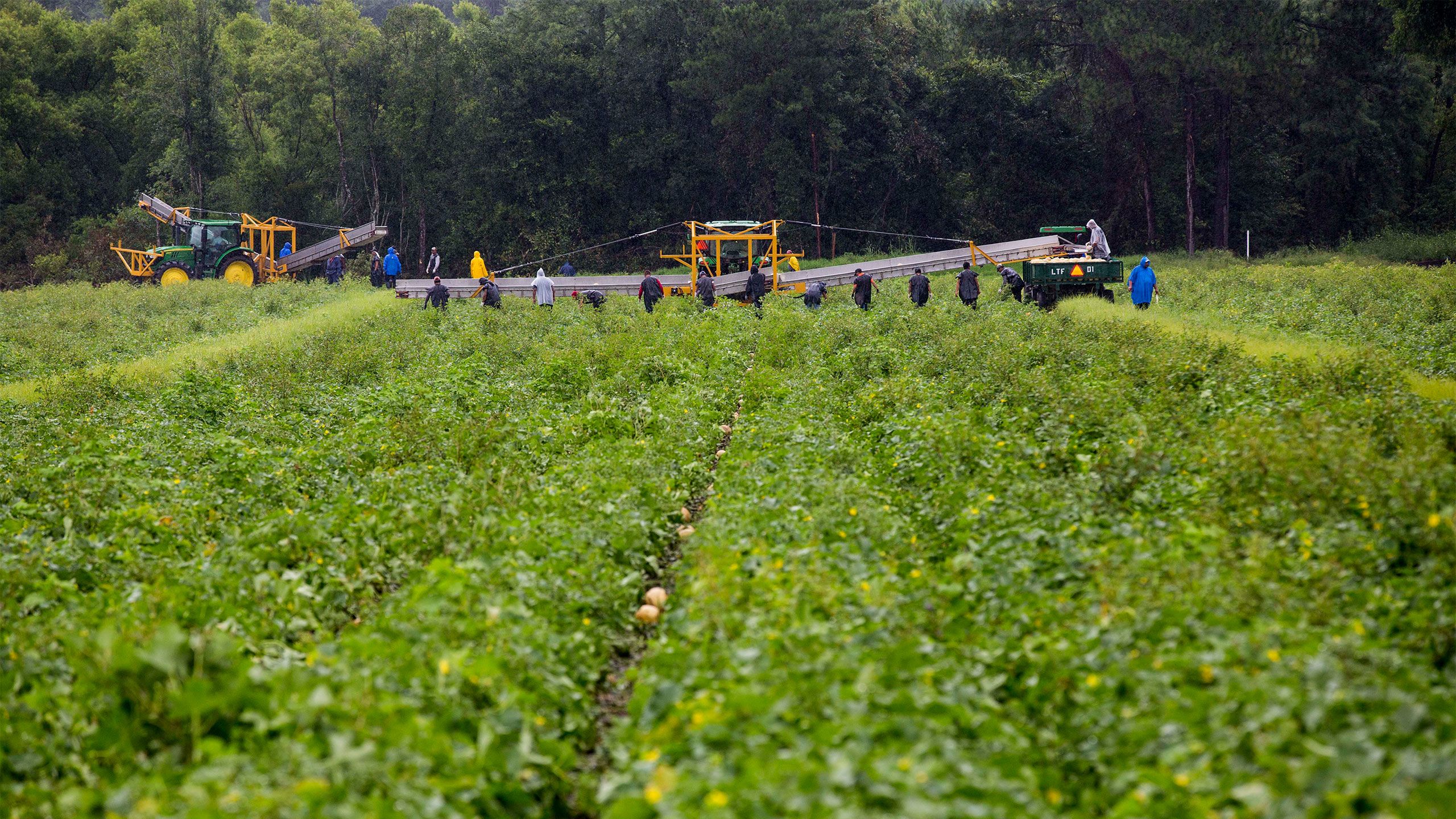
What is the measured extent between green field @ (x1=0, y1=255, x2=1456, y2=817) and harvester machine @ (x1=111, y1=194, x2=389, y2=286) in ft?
92.0

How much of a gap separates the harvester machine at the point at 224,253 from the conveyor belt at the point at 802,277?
10.2 meters

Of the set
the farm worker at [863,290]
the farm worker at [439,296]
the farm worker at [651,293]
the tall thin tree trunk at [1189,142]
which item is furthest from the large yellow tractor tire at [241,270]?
the tall thin tree trunk at [1189,142]

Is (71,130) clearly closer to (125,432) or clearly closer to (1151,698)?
(125,432)

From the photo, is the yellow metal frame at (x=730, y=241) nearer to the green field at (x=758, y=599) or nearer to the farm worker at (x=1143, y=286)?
the farm worker at (x=1143, y=286)

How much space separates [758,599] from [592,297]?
24581mm

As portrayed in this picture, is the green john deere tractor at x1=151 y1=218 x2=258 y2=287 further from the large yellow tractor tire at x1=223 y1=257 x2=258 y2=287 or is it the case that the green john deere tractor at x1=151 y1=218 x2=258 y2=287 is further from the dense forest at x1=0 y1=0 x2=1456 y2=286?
the dense forest at x1=0 y1=0 x2=1456 y2=286

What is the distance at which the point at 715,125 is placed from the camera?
47.9 meters

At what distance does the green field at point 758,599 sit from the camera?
190 inches

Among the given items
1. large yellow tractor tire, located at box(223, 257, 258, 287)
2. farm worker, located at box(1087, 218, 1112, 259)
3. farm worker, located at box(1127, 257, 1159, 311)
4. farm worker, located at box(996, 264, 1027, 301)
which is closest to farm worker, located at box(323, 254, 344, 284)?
large yellow tractor tire, located at box(223, 257, 258, 287)

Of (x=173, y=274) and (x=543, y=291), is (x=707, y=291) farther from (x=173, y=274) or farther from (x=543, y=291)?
(x=173, y=274)

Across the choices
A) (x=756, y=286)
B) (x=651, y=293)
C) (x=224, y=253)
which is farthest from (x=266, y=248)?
(x=756, y=286)

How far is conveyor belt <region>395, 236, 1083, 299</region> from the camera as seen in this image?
30.2 meters

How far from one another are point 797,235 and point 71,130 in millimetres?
36385

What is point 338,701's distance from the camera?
17.5 ft
